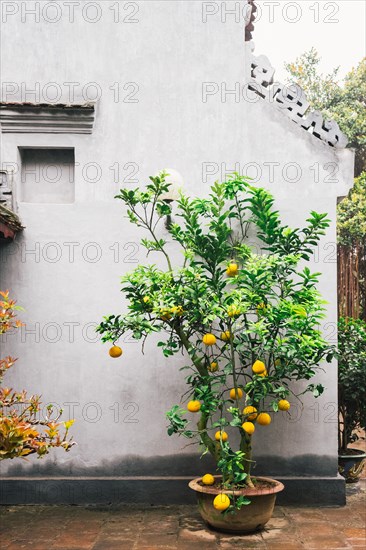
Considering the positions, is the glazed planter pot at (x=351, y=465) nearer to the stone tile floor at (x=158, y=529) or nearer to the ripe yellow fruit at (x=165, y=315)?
the stone tile floor at (x=158, y=529)

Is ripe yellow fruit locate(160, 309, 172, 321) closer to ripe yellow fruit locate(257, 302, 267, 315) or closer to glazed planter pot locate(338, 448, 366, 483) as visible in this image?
ripe yellow fruit locate(257, 302, 267, 315)

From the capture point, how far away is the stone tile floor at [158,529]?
16.8 ft

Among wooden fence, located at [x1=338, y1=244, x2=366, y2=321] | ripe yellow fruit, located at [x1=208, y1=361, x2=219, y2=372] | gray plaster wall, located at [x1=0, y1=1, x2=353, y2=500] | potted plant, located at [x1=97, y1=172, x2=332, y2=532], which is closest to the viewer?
potted plant, located at [x1=97, y1=172, x2=332, y2=532]

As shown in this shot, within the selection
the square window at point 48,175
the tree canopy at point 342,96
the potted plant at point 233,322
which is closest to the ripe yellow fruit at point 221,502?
the potted plant at point 233,322

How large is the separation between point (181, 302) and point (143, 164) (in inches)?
74.8

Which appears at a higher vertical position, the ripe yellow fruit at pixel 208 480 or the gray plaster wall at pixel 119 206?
the gray plaster wall at pixel 119 206

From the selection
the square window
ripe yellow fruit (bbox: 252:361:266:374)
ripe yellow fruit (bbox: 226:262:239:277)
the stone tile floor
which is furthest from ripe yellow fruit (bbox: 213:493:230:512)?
the square window

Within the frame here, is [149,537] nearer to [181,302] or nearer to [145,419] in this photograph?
[145,419]

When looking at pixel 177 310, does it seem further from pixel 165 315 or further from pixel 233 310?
pixel 233 310

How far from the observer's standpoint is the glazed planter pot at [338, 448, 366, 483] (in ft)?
23.2

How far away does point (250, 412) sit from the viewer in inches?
214

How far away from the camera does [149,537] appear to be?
17.4ft

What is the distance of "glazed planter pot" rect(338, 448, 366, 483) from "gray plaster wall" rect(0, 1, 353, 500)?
81cm

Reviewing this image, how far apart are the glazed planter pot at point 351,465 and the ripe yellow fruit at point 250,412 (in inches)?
81.3
